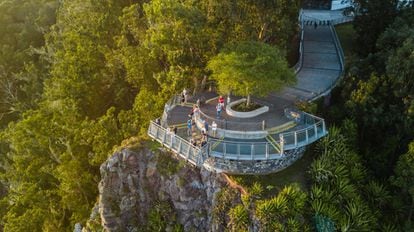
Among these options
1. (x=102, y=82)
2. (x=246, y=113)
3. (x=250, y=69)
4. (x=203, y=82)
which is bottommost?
(x=102, y=82)

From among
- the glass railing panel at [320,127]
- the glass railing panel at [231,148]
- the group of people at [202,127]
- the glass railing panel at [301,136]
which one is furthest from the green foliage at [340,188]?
the group of people at [202,127]

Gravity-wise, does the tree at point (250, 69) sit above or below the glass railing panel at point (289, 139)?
above

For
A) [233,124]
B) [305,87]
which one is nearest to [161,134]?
[233,124]

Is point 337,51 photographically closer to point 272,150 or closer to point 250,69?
point 250,69

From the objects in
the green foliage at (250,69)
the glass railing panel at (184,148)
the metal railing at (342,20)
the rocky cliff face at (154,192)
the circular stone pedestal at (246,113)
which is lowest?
the rocky cliff face at (154,192)

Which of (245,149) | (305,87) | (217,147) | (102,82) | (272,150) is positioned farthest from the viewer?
(102,82)

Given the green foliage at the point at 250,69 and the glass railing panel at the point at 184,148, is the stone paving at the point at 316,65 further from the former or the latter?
the glass railing panel at the point at 184,148
